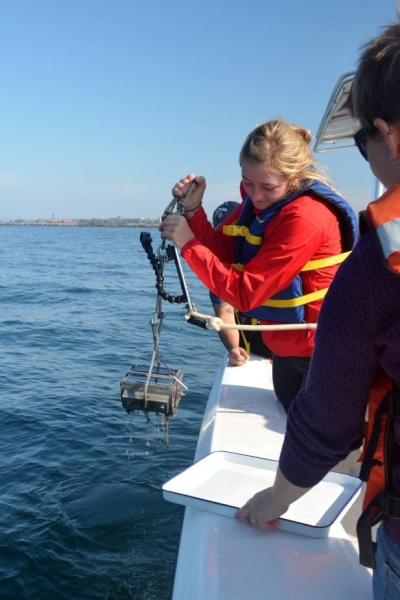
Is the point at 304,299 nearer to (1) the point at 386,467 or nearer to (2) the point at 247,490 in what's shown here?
(2) the point at 247,490

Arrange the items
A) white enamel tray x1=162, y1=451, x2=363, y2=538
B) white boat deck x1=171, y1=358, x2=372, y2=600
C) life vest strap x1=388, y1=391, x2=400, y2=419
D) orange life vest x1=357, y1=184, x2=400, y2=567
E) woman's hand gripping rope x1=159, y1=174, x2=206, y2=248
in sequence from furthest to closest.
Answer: woman's hand gripping rope x1=159, y1=174, x2=206, y2=248 < white enamel tray x1=162, y1=451, x2=363, y2=538 < white boat deck x1=171, y1=358, x2=372, y2=600 < life vest strap x1=388, y1=391, x2=400, y2=419 < orange life vest x1=357, y1=184, x2=400, y2=567

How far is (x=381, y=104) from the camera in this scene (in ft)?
3.21

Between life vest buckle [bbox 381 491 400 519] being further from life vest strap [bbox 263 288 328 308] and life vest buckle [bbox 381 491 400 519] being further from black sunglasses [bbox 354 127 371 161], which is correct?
life vest strap [bbox 263 288 328 308]

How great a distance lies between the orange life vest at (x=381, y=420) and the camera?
3.11ft

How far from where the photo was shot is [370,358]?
3.51ft

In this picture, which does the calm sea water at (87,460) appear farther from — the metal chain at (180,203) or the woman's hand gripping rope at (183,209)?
the metal chain at (180,203)

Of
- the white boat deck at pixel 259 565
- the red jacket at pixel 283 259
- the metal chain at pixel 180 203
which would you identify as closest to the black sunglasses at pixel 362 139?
the white boat deck at pixel 259 565

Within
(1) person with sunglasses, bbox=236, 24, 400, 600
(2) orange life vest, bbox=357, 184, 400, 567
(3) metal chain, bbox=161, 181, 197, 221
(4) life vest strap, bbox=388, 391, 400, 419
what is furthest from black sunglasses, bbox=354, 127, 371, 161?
(3) metal chain, bbox=161, 181, 197, 221

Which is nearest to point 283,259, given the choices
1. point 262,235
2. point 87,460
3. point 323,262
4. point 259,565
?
point 323,262

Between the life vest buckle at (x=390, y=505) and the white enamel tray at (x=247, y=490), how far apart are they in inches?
30.2

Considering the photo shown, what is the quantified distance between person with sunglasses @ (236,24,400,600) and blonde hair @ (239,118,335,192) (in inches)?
58.8

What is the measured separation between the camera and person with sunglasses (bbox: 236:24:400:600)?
0.97m

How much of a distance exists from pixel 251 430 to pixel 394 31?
2.32 meters

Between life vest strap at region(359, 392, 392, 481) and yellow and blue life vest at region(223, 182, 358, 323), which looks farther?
yellow and blue life vest at region(223, 182, 358, 323)
